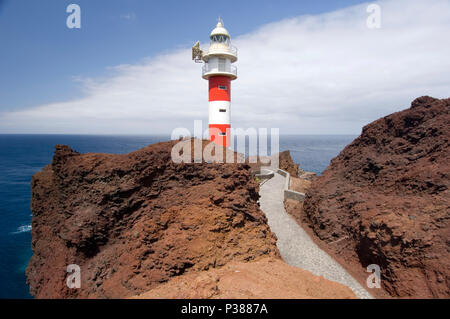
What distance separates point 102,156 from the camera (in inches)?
276

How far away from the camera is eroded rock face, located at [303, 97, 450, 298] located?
5985 mm

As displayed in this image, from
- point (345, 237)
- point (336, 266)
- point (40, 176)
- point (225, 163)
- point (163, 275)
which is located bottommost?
point (336, 266)

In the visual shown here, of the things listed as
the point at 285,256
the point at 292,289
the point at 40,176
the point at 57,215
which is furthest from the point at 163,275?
the point at 40,176

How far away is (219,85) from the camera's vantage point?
18.7 metres

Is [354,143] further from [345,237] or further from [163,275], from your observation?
[163,275]

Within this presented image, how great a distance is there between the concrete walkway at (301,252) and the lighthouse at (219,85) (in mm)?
7067

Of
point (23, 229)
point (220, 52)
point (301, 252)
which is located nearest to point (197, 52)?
point (220, 52)

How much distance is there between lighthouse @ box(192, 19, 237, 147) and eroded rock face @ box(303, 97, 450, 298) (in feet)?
28.8

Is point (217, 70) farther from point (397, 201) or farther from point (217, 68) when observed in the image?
point (397, 201)

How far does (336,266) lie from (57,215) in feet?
29.2

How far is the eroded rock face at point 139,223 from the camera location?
5305 mm
